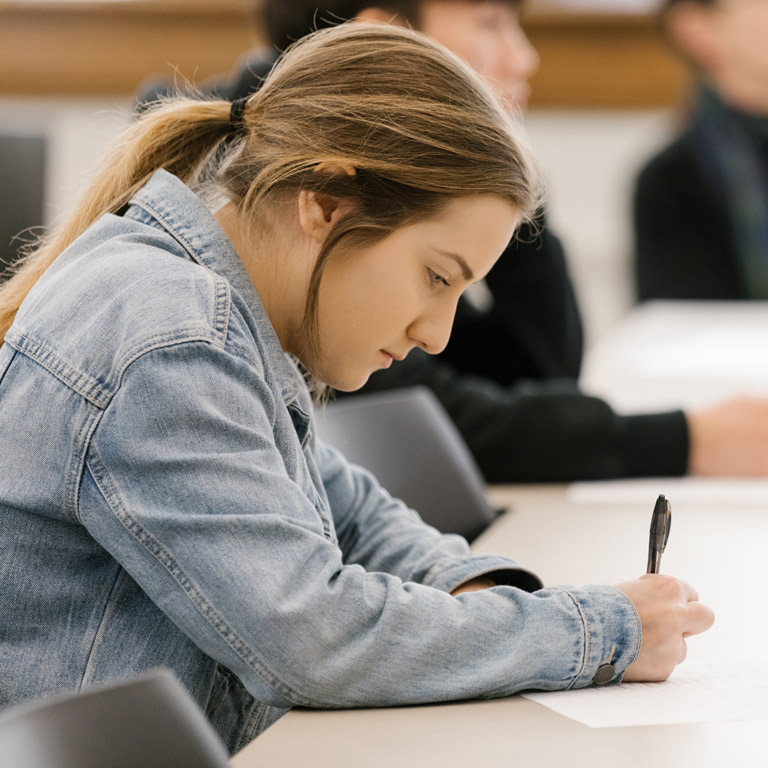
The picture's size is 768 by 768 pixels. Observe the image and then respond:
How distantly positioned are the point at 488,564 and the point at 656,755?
0.29 m

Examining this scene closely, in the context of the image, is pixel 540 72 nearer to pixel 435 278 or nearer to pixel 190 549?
pixel 435 278

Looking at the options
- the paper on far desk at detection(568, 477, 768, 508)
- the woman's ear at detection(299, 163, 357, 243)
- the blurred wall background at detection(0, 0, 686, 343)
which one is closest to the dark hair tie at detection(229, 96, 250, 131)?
the woman's ear at detection(299, 163, 357, 243)

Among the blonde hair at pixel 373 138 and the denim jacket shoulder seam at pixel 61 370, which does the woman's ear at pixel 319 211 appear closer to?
the blonde hair at pixel 373 138

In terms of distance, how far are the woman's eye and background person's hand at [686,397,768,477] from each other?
764 mm

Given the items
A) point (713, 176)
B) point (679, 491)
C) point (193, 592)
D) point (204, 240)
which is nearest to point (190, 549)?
point (193, 592)

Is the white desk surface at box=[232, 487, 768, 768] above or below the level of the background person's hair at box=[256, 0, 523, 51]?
below

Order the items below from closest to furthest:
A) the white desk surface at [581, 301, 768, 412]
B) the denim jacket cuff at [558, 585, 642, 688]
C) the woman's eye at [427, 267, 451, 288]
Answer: the denim jacket cuff at [558, 585, 642, 688]
the woman's eye at [427, 267, 451, 288]
the white desk surface at [581, 301, 768, 412]

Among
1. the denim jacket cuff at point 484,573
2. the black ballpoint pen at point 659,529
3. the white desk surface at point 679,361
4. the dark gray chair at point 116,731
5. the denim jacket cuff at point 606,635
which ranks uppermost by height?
the dark gray chair at point 116,731

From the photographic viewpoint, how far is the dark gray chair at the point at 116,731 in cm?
53

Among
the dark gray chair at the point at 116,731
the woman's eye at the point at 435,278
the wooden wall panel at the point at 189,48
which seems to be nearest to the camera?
the dark gray chair at the point at 116,731

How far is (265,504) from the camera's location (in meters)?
0.74

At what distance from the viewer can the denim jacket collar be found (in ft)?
2.88

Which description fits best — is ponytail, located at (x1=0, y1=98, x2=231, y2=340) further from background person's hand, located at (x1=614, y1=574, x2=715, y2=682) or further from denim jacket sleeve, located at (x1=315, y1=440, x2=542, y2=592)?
background person's hand, located at (x1=614, y1=574, x2=715, y2=682)

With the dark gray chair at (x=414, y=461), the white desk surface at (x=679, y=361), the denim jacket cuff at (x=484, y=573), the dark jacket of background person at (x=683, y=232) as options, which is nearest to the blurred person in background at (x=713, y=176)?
the dark jacket of background person at (x=683, y=232)
